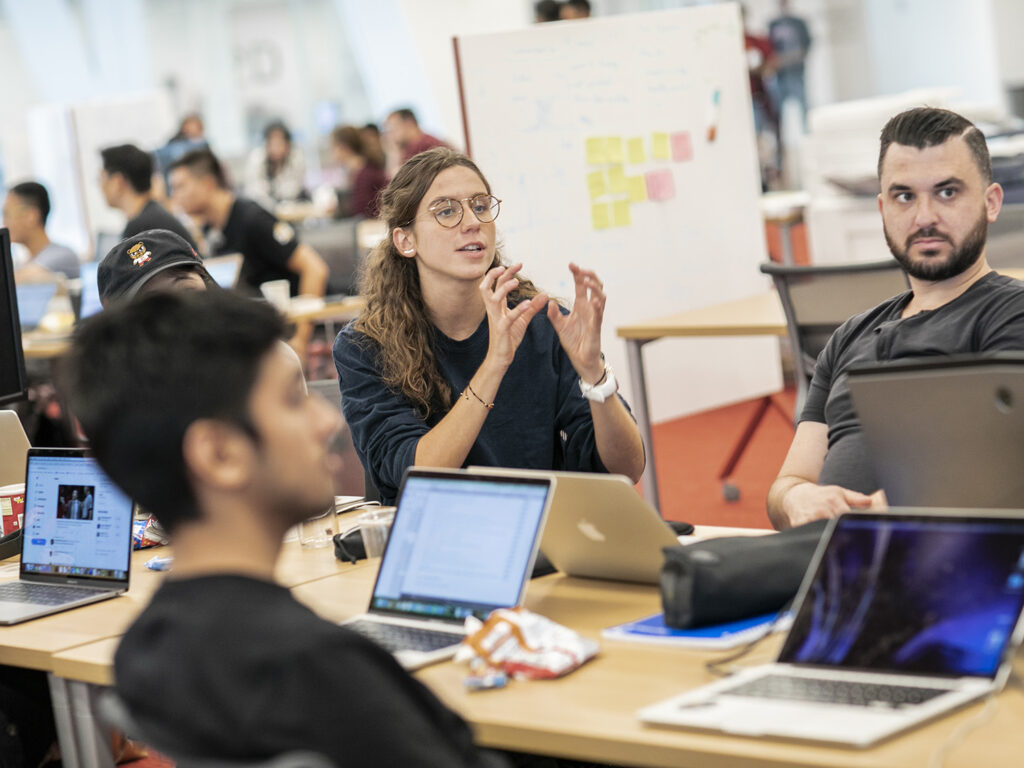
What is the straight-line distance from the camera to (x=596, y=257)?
4.93 meters

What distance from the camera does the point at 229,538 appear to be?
116 cm

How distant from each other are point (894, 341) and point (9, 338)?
1.94 metres

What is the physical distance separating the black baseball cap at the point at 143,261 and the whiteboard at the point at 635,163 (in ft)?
6.34

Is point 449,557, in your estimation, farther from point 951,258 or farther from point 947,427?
point 951,258

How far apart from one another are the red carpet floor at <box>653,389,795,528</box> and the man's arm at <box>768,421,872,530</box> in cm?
203

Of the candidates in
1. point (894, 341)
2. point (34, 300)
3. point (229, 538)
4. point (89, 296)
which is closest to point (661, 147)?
point (89, 296)

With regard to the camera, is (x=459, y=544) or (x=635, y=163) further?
(x=635, y=163)

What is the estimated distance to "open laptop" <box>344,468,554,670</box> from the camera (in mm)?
1700

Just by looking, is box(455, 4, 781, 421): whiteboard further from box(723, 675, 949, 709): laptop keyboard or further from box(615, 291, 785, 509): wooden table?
box(723, 675, 949, 709): laptop keyboard

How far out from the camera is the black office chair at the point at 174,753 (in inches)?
40.1

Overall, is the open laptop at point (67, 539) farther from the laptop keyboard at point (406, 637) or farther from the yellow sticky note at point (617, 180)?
the yellow sticky note at point (617, 180)

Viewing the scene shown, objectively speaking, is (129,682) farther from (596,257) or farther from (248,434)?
(596,257)

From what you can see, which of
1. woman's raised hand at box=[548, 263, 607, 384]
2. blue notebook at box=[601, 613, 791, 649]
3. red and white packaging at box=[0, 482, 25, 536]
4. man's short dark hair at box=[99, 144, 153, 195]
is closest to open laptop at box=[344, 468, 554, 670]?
blue notebook at box=[601, 613, 791, 649]

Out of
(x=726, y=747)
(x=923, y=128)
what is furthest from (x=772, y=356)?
(x=726, y=747)
